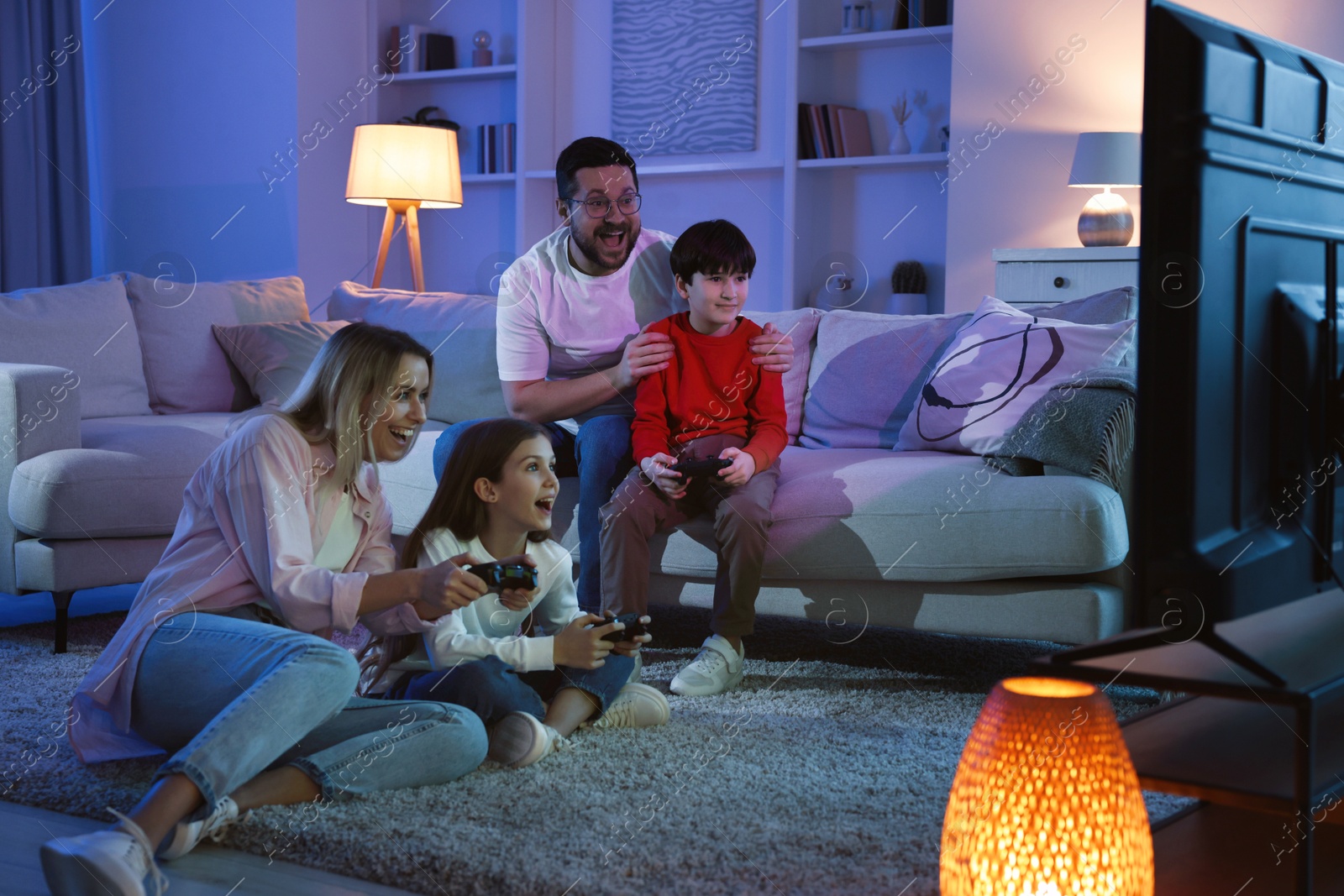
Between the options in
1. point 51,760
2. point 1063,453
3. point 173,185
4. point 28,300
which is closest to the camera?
point 51,760

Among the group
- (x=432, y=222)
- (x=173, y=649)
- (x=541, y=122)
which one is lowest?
(x=173, y=649)

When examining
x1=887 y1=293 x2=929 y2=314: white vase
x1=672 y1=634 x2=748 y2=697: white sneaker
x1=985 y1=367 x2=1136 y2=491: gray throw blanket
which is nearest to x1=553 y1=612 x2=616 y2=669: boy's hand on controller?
x1=672 y1=634 x2=748 y2=697: white sneaker

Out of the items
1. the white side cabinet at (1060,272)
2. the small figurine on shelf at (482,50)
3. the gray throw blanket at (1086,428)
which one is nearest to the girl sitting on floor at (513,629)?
the gray throw blanket at (1086,428)

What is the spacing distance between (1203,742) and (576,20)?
16.3 ft

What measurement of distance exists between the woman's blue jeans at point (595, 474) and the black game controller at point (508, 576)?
552mm

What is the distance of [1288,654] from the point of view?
2.94 ft

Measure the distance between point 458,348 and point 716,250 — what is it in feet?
3.26

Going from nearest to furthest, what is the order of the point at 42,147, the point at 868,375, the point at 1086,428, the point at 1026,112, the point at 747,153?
1. the point at 1086,428
2. the point at 868,375
3. the point at 1026,112
4. the point at 42,147
5. the point at 747,153

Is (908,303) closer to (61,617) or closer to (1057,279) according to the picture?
(1057,279)

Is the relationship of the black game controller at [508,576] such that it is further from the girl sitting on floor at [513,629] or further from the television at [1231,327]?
the television at [1231,327]

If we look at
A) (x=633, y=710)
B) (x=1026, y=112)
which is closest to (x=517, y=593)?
(x=633, y=710)

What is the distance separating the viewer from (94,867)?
117 centimetres

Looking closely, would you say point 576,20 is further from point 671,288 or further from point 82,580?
point 82,580

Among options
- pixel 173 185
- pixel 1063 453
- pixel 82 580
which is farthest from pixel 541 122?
pixel 1063 453
